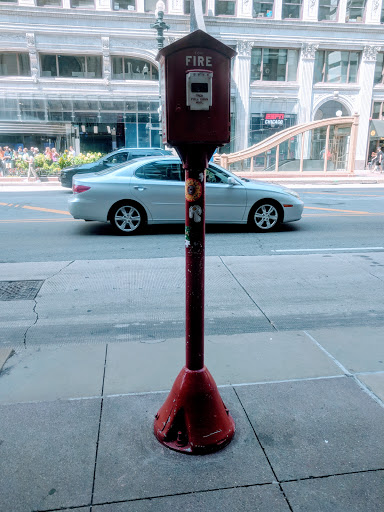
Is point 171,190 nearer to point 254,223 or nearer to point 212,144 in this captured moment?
point 254,223

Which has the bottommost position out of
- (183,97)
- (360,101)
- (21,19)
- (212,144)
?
(212,144)

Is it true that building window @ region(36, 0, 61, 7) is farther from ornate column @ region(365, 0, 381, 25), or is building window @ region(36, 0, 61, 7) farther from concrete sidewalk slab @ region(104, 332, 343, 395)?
concrete sidewalk slab @ region(104, 332, 343, 395)

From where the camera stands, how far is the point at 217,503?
2236 mm

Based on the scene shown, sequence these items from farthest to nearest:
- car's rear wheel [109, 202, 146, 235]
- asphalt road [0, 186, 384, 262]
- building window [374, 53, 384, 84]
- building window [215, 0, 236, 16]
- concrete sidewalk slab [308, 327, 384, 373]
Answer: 1. building window [374, 53, 384, 84]
2. building window [215, 0, 236, 16]
3. car's rear wheel [109, 202, 146, 235]
4. asphalt road [0, 186, 384, 262]
5. concrete sidewalk slab [308, 327, 384, 373]

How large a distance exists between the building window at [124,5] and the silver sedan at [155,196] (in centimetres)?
2464

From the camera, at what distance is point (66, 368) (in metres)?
3.60

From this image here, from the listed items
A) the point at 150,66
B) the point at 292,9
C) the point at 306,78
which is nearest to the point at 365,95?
the point at 306,78

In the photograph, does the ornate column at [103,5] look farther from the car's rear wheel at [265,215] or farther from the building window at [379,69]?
the car's rear wheel at [265,215]

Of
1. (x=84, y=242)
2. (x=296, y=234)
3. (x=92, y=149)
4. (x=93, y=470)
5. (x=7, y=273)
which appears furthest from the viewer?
(x=92, y=149)

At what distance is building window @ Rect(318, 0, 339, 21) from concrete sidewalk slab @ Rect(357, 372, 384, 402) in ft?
112

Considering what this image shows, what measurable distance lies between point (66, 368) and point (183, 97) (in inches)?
93.0

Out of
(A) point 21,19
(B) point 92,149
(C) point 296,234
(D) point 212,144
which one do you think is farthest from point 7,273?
(A) point 21,19

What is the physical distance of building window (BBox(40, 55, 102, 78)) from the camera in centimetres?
2934

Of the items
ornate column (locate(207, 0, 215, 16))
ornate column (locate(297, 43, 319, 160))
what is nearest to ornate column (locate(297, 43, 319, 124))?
ornate column (locate(297, 43, 319, 160))
